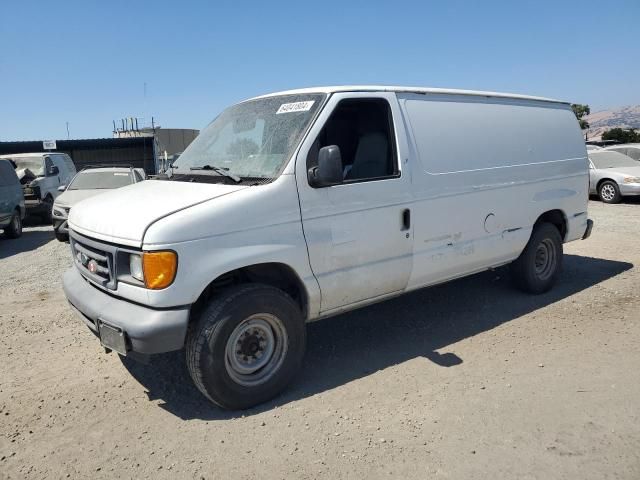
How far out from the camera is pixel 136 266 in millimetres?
3246

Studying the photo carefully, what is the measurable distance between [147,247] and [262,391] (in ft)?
4.29

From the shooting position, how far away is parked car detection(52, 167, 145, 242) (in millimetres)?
10148

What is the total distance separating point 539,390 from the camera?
→ 3.69 m

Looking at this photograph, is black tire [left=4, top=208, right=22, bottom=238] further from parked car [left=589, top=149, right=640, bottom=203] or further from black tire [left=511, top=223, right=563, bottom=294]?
parked car [left=589, top=149, right=640, bottom=203]

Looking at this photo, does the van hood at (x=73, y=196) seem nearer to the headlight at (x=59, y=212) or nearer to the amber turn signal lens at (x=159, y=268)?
the headlight at (x=59, y=212)

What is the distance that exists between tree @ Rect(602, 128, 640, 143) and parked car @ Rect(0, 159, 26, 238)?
36199 millimetres

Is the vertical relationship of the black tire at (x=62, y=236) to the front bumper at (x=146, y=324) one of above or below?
below

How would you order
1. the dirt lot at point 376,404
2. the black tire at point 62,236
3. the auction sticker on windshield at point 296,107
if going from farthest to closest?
the black tire at point 62,236 → the auction sticker on windshield at point 296,107 → the dirt lot at point 376,404

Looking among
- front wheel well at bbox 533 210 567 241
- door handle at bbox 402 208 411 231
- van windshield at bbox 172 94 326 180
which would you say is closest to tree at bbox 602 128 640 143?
front wheel well at bbox 533 210 567 241

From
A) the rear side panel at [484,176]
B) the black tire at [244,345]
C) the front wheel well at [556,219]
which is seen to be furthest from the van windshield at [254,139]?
the front wheel well at [556,219]

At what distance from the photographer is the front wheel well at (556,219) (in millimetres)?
5935

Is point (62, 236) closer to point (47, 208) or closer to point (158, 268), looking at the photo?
point (47, 208)

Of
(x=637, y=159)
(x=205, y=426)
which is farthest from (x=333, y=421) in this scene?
(x=637, y=159)

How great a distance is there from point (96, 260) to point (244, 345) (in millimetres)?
1215
